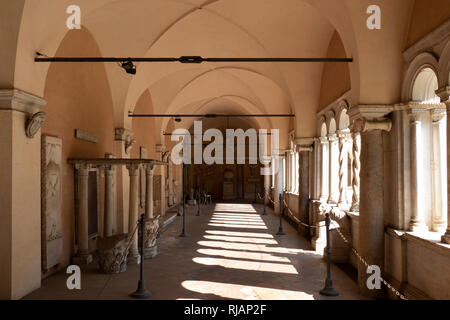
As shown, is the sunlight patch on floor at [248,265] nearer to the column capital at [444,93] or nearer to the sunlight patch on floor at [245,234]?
the sunlight patch on floor at [245,234]

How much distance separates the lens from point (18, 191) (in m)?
5.55

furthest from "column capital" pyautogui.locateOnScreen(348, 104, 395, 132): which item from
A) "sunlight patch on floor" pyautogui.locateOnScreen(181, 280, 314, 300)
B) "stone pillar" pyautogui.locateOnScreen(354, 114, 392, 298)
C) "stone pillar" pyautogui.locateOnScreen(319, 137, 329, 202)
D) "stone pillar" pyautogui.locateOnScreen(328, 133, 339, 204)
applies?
"stone pillar" pyautogui.locateOnScreen(319, 137, 329, 202)

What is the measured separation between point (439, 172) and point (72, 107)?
23.5 ft

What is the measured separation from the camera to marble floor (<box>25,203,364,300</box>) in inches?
241

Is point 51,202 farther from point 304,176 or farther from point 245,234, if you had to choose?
point 304,176

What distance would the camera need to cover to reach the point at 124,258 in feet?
25.2

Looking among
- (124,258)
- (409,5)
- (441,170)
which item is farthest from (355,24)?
(124,258)

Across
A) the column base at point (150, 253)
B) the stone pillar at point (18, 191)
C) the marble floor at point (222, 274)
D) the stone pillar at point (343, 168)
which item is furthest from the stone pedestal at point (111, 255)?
the stone pillar at point (343, 168)

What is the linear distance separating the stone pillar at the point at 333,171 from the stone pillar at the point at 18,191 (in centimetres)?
696

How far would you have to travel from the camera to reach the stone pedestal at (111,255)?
7.41 m

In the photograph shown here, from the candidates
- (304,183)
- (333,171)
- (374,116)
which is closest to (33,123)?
(374,116)

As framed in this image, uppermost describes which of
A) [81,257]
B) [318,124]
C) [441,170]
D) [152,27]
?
[152,27]
